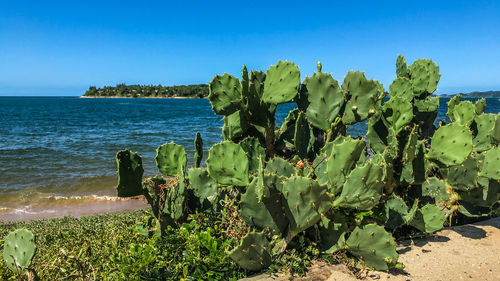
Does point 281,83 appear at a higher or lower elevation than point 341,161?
higher

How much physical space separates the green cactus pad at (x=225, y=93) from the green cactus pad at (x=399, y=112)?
142 centimetres

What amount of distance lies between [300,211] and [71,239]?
108 inches

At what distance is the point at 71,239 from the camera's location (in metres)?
3.72

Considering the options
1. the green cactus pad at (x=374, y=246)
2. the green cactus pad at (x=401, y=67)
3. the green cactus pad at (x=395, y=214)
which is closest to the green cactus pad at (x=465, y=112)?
the green cactus pad at (x=401, y=67)

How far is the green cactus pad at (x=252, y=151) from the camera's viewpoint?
308 centimetres

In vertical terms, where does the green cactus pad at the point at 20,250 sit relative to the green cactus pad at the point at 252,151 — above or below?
below

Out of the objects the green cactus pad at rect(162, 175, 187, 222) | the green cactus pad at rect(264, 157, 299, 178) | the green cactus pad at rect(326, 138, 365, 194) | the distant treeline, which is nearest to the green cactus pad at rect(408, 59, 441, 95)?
the green cactus pad at rect(326, 138, 365, 194)

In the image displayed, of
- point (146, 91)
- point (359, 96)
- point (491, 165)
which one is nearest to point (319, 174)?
point (359, 96)

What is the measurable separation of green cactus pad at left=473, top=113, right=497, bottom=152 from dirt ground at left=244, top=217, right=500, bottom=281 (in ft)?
3.69

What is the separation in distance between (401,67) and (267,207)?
3.00 metres

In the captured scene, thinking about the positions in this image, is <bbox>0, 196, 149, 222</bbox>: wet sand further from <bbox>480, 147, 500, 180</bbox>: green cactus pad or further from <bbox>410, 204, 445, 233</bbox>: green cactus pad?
<bbox>480, 147, 500, 180</bbox>: green cactus pad

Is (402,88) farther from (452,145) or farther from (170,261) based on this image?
(170,261)

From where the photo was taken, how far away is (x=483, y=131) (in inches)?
163

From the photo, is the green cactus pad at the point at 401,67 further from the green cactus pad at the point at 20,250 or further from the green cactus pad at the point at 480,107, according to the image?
the green cactus pad at the point at 20,250
